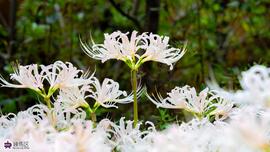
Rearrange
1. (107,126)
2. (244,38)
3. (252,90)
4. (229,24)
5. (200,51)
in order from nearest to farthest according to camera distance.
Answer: (252,90)
(107,126)
(200,51)
(229,24)
(244,38)

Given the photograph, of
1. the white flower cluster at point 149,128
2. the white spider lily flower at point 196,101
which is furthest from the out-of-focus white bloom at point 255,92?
the white spider lily flower at point 196,101

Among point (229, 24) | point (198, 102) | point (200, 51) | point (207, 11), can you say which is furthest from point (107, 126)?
point (229, 24)

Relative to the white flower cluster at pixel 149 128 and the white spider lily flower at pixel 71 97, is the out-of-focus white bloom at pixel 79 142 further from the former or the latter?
the white spider lily flower at pixel 71 97

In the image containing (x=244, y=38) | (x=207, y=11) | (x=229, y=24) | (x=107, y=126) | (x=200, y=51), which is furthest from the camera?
(x=244, y=38)

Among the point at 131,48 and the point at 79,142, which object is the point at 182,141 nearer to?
the point at 79,142

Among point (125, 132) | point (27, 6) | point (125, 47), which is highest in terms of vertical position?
point (27, 6)

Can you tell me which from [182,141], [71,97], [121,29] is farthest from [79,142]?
[121,29]

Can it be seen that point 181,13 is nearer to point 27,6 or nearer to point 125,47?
point 27,6
